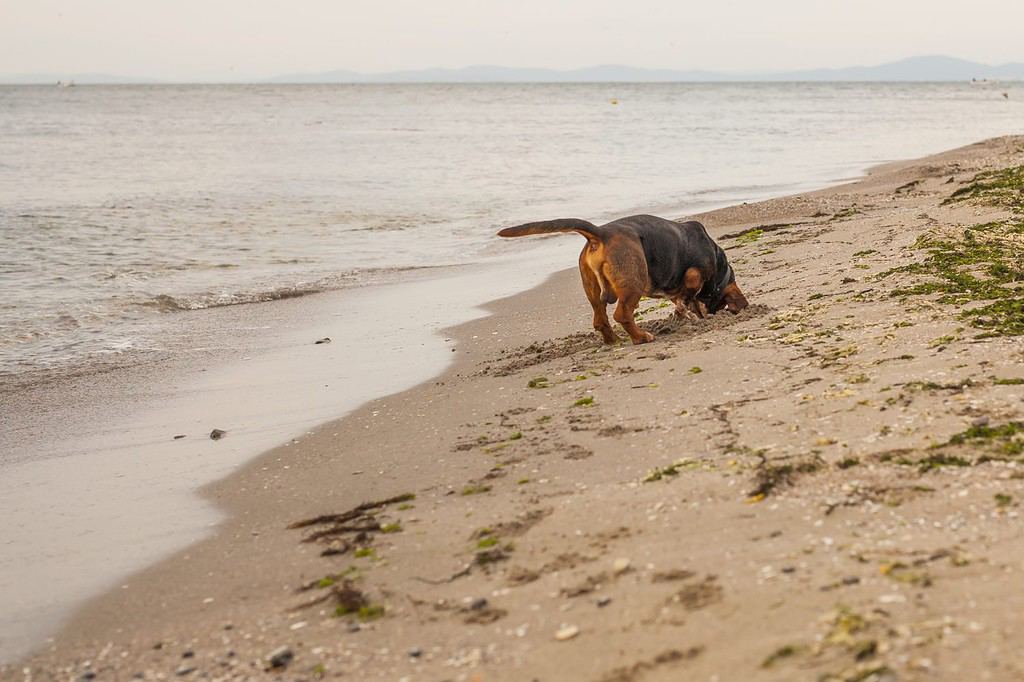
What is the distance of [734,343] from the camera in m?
6.50

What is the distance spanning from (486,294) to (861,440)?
22.5 feet

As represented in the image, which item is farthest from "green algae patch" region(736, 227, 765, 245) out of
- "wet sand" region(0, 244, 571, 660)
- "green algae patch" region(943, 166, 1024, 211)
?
"wet sand" region(0, 244, 571, 660)

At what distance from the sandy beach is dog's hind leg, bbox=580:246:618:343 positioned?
1.53 feet

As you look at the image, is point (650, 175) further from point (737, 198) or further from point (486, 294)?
point (486, 294)

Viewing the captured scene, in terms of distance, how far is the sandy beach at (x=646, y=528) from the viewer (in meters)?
2.91

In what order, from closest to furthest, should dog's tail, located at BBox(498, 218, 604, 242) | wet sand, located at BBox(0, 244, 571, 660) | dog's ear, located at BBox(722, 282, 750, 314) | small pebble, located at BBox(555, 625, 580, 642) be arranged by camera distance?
small pebble, located at BBox(555, 625, 580, 642), wet sand, located at BBox(0, 244, 571, 660), dog's tail, located at BBox(498, 218, 604, 242), dog's ear, located at BBox(722, 282, 750, 314)

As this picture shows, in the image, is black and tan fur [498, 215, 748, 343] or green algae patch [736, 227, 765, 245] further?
green algae patch [736, 227, 765, 245]

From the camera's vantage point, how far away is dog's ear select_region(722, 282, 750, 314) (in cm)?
770

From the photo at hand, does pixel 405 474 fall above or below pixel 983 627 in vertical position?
below

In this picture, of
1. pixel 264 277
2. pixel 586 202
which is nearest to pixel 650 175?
pixel 586 202

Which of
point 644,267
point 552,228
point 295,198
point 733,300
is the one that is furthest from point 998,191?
point 295,198

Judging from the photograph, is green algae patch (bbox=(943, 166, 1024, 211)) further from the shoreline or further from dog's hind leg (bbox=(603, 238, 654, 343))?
the shoreline

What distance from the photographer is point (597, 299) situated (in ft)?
24.0

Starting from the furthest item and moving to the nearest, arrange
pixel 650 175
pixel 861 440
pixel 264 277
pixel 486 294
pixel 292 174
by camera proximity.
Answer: pixel 292 174
pixel 650 175
pixel 264 277
pixel 486 294
pixel 861 440
